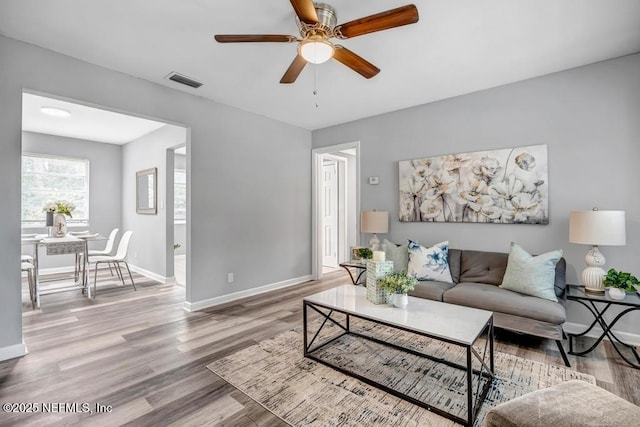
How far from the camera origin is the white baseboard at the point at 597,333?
2613 millimetres

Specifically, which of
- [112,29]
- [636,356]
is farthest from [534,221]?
[112,29]

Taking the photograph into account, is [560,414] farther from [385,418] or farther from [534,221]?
[534,221]

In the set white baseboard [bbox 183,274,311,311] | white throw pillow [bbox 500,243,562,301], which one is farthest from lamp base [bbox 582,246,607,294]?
white baseboard [bbox 183,274,311,311]

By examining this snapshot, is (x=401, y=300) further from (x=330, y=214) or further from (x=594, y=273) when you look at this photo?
(x=330, y=214)

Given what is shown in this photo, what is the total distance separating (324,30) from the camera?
1.90 metres

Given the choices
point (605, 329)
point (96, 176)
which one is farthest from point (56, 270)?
point (605, 329)

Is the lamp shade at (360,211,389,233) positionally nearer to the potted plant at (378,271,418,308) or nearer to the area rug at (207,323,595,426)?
the area rug at (207,323,595,426)

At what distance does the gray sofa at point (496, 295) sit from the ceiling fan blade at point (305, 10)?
2606 mm

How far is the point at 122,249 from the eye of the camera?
4.73 meters

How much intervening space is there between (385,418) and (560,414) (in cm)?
91

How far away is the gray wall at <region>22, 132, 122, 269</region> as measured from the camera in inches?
221

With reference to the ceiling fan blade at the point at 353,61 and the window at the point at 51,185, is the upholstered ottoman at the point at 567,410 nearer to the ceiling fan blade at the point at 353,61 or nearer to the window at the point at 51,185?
the ceiling fan blade at the point at 353,61

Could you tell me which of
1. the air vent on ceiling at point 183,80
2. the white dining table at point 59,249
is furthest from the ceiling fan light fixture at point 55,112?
the air vent on ceiling at point 183,80

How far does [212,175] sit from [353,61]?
2398 mm
